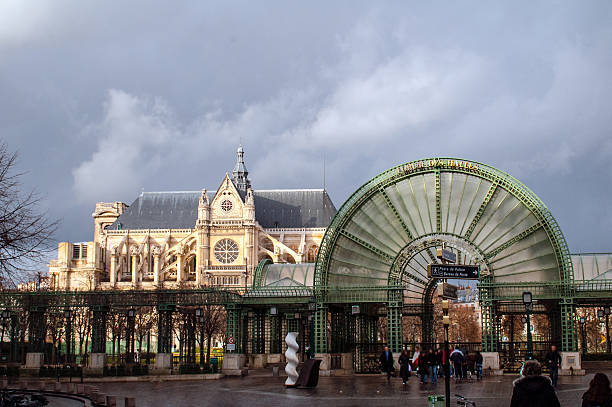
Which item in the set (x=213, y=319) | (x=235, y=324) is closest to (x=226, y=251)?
(x=213, y=319)

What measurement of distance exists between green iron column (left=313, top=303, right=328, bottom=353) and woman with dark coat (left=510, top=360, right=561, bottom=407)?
108 ft

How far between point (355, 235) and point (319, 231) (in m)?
89.9

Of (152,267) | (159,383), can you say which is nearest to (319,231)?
(152,267)

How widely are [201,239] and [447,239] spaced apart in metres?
89.7

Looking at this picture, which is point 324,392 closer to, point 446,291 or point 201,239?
point 446,291

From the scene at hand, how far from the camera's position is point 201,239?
129 m

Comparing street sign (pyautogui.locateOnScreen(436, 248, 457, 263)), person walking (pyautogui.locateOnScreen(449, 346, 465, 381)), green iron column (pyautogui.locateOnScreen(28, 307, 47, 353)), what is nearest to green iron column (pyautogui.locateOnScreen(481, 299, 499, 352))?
person walking (pyautogui.locateOnScreen(449, 346, 465, 381))

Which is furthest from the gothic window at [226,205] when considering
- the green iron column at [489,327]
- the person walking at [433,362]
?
the person walking at [433,362]

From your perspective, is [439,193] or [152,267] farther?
[152,267]

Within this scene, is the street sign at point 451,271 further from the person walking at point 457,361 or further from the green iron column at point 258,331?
the green iron column at point 258,331

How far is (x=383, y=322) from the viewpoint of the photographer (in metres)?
93.4

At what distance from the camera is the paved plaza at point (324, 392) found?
26328mm

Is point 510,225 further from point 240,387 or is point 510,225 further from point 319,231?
point 319,231

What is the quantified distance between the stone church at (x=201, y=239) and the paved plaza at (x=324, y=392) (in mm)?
83932
